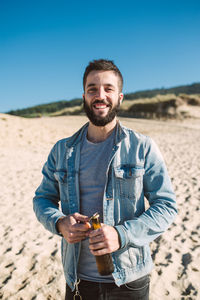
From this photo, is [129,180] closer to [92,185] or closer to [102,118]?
[92,185]

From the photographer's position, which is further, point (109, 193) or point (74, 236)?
point (109, 193)

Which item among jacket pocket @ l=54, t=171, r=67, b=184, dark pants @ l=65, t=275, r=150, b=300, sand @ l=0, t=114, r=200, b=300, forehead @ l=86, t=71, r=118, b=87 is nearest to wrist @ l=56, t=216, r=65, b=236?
jacket pocket @ l=54, t=171, r=67, b=184

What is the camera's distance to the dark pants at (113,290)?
149 centimetres

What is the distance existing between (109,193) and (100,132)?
447mm

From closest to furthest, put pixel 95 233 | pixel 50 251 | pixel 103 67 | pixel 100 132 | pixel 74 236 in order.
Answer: pixel 95 233, pixel 74 236, pixel 103 67, pixel 100 132, pixel 50 251

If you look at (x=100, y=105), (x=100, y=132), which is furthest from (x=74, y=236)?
(x=100, y=105)

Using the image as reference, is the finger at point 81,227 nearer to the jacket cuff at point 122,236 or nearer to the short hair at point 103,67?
the jacket cuff at point 122,236

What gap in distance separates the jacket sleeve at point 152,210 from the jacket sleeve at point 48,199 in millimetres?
458

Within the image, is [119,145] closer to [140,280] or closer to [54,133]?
[140,280]

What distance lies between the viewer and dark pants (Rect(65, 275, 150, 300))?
1490mm

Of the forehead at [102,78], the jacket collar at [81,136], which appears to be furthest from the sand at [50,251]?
the forehead at [102,78]

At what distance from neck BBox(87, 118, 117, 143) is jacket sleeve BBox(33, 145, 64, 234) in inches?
13.0

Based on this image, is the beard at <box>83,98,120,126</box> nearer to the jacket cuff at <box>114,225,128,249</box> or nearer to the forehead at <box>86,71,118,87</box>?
the forehead at <box>86,71,118,87</box>

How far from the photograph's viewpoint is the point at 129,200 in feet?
5.03
